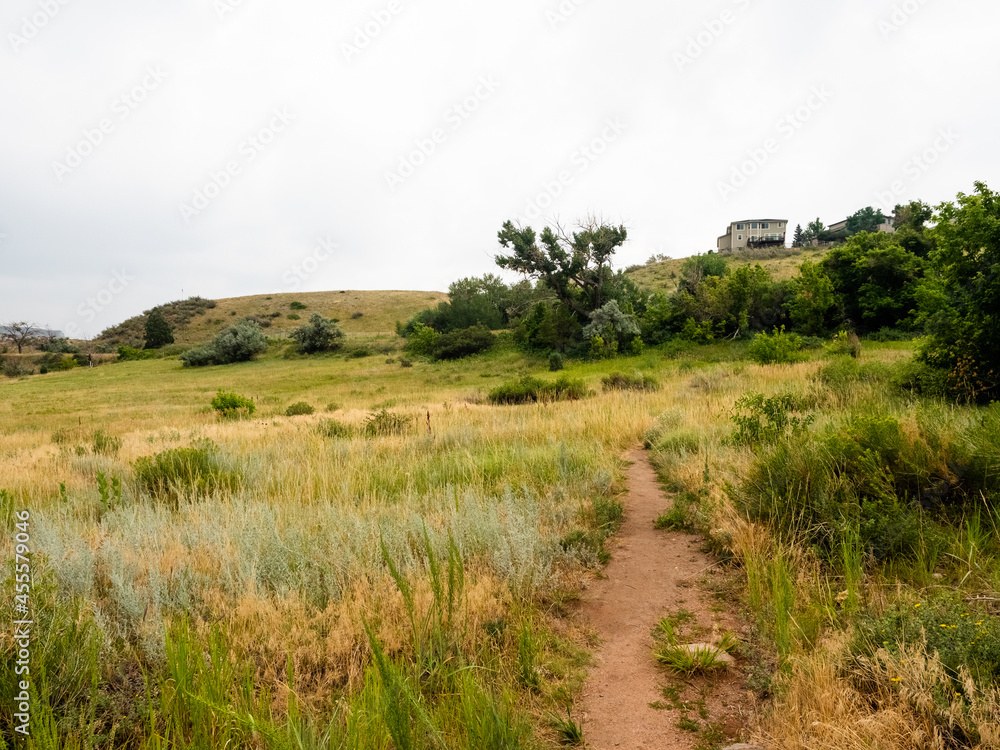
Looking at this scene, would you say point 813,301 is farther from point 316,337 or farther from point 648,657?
point 316,337

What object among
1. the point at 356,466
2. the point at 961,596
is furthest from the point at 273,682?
the point at 356,466

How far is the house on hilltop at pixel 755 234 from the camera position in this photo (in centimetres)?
7412

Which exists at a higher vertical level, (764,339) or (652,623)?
(764,339)

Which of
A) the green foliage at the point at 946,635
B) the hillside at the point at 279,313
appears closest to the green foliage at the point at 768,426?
the green foliage at the point at 946,635

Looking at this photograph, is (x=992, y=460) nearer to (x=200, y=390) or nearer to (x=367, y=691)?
(x=367, y=691)

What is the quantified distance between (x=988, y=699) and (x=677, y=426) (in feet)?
25.8

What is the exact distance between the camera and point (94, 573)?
154 inches

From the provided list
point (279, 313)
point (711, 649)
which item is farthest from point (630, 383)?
point (279, 313)

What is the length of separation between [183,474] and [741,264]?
60.7 meters

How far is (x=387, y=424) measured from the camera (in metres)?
12.8

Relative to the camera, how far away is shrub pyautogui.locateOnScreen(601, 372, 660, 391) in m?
18.1

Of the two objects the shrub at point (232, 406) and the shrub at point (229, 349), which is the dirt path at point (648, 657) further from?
the shrub at point (229, 349)

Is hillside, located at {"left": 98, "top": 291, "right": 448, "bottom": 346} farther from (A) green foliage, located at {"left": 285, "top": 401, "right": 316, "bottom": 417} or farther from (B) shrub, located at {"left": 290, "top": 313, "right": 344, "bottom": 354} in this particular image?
(A) green foliage, located at {"left": 285, "top": 401, "right": 316, "bottom": 417}

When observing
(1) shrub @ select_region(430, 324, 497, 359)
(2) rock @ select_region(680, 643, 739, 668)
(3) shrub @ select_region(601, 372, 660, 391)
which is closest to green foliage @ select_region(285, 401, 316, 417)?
(3) shrub @ select_region(601, 372, 660, 391)
